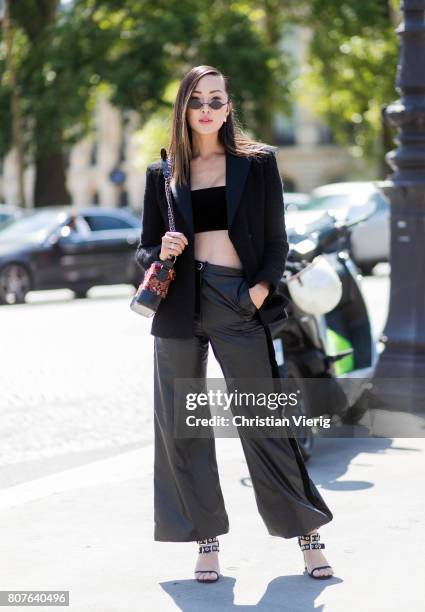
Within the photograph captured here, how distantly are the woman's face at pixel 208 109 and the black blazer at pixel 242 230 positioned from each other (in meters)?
0.12

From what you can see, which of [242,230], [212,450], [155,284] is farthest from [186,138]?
[212,450]

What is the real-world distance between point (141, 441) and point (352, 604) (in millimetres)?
3177

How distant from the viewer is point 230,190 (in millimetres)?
4246

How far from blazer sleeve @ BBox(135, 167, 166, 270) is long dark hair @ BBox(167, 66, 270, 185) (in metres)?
0.10

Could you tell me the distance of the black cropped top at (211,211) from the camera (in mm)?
4277

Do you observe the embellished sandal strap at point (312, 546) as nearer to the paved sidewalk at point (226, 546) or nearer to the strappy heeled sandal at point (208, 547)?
the paved sidewalk at point (226, 546)

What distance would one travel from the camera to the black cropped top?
4.28 m

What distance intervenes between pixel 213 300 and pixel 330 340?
2.66 meters

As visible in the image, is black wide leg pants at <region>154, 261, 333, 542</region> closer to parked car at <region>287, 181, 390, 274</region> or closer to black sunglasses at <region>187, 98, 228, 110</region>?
black sunglasses at <region>187, 98, 228, 110</region>

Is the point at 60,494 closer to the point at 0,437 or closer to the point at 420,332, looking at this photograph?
the point at 0,437

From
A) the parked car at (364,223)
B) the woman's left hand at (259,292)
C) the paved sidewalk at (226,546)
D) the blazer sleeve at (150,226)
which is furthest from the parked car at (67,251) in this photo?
the woman's left hand at (259,292)

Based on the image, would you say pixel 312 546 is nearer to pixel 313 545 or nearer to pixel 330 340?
pixel 313 545

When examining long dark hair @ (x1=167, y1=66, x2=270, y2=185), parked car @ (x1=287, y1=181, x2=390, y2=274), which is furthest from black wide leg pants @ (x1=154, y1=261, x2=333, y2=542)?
parked car @ (x1=287, y1=181, x2=390, y2=274)

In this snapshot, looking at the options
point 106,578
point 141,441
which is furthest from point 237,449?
point 106,578
